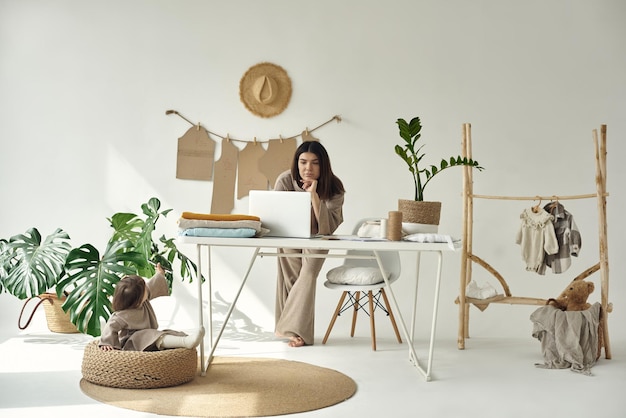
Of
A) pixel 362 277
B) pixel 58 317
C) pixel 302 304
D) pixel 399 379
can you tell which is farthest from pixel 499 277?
pixel 58 317

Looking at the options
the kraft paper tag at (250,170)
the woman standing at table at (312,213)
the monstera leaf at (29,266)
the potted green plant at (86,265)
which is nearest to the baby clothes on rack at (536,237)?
the woman standing at table at (312,213)

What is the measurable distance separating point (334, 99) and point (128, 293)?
2.19m

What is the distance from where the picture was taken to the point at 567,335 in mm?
3770

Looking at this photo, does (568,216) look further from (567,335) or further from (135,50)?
(135,50)

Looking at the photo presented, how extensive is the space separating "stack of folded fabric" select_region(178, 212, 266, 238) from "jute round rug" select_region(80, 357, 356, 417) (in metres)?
0.65

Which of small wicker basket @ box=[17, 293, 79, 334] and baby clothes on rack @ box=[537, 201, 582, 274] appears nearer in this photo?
baby clothes on rack @ box=[537, 201, 582, 274]

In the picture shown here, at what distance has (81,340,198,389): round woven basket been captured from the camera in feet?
10.0

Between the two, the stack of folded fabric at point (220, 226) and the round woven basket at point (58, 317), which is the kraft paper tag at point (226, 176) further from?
the stack of folded fabric at point (220, 226)

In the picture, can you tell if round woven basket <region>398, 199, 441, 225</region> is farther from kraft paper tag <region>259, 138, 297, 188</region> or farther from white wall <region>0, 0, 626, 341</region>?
kraft paper tag <region>259, 138, 297, 188</region>

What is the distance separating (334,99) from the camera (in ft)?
16.0

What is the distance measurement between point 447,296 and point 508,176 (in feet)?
2.93

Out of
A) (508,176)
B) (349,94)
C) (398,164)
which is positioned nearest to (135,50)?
(349,94)

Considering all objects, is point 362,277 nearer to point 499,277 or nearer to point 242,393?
point 499,277

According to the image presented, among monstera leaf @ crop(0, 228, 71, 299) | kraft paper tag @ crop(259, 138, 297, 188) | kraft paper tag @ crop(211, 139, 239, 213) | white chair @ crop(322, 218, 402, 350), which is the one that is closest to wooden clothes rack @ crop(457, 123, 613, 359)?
white chair @ crop(322, 218, 402, 350)
